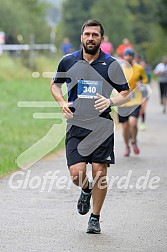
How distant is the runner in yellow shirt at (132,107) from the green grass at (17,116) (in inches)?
66.1

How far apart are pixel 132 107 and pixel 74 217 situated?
688 cm

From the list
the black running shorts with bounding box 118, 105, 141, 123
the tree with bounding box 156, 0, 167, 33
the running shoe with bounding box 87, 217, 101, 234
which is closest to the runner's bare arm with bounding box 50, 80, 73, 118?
the running shoe with bounding box 87, 217, 101, 234

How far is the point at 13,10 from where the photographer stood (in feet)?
188

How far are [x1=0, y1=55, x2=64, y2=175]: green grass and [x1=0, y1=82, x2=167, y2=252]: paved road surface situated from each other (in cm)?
191

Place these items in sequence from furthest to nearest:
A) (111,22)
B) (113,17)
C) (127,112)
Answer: (113,17) < (111,22) < (127,112)

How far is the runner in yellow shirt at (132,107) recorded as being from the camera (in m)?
16.3

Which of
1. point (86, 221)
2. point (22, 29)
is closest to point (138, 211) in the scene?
point (86, 221)

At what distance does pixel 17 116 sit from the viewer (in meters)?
24.6

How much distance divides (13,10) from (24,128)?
36701 millimetres

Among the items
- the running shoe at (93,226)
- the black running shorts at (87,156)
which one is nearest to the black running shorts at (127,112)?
the black running shorts at (87,156)

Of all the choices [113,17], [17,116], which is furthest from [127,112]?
[113,17]

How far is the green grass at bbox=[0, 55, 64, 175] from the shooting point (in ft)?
55.1

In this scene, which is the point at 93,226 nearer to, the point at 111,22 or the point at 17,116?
the point at 17,116

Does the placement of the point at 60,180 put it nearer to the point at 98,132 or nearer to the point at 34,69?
the point at 98,132
